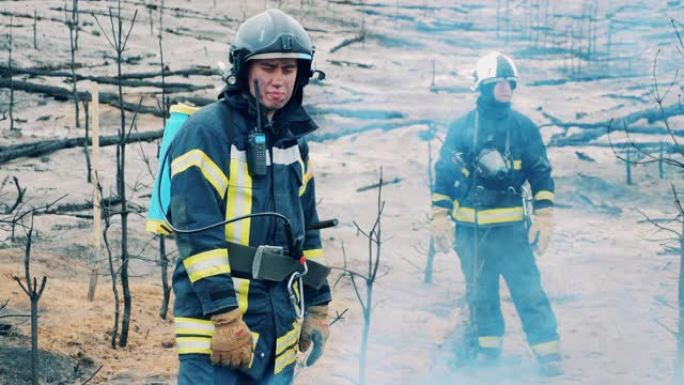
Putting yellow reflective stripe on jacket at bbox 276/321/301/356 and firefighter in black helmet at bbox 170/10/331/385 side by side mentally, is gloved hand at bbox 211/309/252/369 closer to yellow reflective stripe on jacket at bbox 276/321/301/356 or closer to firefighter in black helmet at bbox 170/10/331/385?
firefighter in black helmet at bbox 170/10/331/385

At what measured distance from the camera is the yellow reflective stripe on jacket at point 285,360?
3.38m

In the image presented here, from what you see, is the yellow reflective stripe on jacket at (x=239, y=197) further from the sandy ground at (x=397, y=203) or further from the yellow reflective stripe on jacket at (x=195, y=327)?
the sandy ground at (x=397, y=203)

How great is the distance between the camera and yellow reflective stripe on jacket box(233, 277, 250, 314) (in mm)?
3232

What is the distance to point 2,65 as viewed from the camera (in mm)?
13516

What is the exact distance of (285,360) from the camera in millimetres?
3436

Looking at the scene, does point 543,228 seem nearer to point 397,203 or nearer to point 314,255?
point 314,255

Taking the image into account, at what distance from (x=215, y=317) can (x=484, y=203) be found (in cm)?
346

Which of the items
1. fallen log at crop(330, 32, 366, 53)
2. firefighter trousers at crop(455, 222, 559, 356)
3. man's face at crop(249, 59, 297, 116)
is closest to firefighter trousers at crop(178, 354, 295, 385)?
man's face at crop(249, 59, 297, 116)

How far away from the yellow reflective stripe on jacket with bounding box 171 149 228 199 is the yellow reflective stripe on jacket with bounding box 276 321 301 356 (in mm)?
598

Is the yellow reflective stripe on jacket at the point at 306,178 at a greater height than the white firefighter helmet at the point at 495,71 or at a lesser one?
lesser

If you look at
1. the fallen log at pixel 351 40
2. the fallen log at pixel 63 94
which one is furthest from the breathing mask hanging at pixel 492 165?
the fallen log at pixel 351 40

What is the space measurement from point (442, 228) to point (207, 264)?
3.53m

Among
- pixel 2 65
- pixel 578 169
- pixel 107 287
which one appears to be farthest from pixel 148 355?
pixel 2 65

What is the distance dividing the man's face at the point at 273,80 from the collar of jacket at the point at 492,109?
9.95 ft
